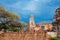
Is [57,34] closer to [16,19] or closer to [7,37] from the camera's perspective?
[7,37]

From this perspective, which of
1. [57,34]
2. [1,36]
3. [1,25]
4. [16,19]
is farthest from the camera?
[16,19]

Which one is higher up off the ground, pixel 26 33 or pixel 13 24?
pixel 13 24

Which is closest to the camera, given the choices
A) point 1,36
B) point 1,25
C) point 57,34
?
point 1,36

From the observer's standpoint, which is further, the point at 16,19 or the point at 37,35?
the point at 16,19

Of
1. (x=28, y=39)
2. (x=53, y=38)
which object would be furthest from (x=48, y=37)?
(x=28, y=39)

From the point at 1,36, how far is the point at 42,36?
255 centimetres

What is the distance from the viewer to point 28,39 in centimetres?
1246

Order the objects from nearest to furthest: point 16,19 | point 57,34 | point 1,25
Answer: point 57,34, point 1,25, point 16,19

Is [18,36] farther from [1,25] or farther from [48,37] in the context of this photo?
[1,25]

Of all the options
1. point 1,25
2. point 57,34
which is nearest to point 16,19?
point 1,25

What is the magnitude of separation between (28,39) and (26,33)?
0.41 meters

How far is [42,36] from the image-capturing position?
1237cm

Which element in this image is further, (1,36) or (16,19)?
(16,19)

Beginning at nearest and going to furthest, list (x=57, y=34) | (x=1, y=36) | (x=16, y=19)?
(x=1, y=36)
(x=57, y=34)
(x=16, y=19)
